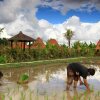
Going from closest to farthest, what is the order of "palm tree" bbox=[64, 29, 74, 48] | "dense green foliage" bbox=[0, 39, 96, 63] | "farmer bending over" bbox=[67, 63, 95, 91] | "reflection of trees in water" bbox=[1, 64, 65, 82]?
"farmer bending over" bbox=[67, 63, 95, 91] → "reflection of trees in water" bbox=[1, 64, 65, 82] → "dense green foliage" bbox=[0, 39, 96, 63] → "palm tree" bbox=[64, 29, 74, 48]

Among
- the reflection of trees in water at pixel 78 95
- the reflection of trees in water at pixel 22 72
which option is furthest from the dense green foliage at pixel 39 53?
the reflection of trees in water at pixel 78 95

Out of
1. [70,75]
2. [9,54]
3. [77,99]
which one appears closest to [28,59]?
[9,54]

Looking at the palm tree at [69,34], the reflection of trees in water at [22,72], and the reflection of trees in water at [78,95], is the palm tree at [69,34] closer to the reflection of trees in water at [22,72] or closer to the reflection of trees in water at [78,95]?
the reflection of trees in water at [22,72]

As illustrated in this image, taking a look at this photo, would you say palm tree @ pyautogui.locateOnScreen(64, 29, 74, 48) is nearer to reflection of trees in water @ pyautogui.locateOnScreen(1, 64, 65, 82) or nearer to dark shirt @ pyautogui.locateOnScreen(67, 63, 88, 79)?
reflection of trees in water @ pyautogui.locateOnScreen(1, 64, 65, 82)

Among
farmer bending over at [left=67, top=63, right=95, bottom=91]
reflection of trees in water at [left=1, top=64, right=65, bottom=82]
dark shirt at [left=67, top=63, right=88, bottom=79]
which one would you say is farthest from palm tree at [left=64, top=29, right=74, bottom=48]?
dark shirt at [left=67, top=63, right=88, bottom=79]

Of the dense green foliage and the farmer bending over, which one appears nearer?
the farmer bending over

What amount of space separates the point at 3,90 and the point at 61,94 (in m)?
1.94

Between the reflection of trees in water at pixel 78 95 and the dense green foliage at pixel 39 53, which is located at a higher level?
the dense green foliage at pixel 39 53

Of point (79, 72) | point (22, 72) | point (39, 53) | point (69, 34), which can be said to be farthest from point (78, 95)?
point (69, 34)

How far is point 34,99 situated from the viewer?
29.3 ft

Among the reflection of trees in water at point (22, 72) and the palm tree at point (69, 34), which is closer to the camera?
the reflection of trees in water at point (22, 72)

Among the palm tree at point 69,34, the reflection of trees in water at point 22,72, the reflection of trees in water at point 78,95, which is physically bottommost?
the reflection of trees in water at point 78,95

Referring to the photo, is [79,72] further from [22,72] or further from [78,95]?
[22,72]

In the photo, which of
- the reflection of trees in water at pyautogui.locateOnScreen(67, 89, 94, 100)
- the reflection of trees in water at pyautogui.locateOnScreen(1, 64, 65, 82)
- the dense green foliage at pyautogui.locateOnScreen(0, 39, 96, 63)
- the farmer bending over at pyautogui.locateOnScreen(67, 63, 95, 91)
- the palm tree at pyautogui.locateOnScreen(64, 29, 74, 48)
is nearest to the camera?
the reflection of trees in water at pyautogui.locateOnScreen(67, 89, 94, 100)
